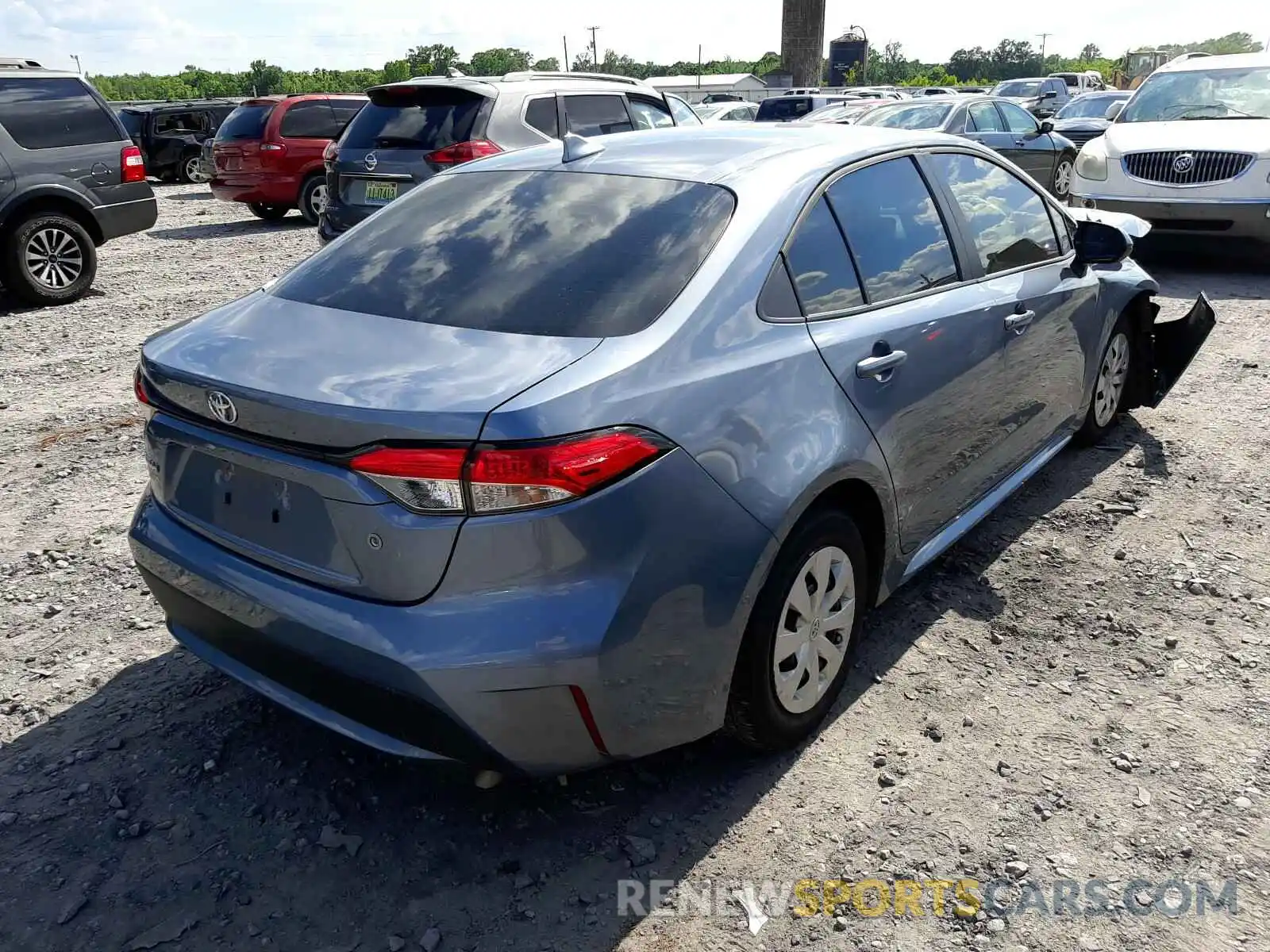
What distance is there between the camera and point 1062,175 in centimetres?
1342

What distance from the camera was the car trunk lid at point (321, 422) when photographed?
2131 millimetres

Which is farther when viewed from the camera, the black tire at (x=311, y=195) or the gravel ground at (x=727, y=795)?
the black tire at (x=311, y=195)

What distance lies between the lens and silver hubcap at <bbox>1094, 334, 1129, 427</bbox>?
4867 millimetres

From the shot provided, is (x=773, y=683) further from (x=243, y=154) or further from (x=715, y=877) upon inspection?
(x=243, y=154)

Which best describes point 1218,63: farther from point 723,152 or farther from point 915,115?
point 723,152

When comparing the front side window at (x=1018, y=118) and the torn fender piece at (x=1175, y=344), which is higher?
the front side window at (x=1018, y=118)

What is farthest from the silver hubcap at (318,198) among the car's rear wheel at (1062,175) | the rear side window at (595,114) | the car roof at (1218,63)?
the car roof at (1218,63)

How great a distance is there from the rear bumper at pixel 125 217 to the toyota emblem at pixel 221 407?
26.6 ft

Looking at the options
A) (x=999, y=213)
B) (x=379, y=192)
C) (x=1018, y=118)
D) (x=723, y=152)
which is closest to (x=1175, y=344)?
(x=999, y=213)

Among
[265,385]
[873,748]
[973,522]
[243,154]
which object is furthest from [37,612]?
[243,154]

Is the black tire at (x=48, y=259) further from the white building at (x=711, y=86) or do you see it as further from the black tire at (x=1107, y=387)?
the white building at (x=711, y=86)

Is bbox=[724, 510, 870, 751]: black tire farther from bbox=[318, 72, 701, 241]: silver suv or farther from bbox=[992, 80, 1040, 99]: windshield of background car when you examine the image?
bbox=[992, 80, 1040, 99]: windshield of background car

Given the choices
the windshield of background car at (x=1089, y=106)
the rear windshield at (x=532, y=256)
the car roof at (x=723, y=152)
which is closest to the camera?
the rear windshield at (x=532, y=256)

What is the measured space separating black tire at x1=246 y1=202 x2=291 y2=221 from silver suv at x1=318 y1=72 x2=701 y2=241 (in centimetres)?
615
